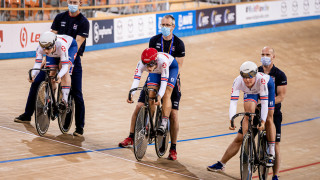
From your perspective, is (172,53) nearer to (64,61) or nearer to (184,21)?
(64,61)

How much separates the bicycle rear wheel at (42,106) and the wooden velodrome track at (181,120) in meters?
0.18

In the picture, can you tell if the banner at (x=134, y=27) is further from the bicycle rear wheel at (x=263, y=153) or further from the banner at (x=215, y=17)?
the bicycle rear wheel at (x=263, y=153)

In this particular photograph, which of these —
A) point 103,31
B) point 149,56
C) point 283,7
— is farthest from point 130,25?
point 149,56

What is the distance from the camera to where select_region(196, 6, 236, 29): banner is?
17656 millimetres

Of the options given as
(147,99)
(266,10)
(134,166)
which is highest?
(266,10)

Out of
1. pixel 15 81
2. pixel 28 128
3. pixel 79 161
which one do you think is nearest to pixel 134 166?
pixel 79 161

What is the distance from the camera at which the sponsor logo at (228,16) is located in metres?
18.5

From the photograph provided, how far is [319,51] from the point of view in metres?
16.3

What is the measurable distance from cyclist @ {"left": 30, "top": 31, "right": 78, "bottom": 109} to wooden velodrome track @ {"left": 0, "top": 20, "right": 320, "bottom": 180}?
2.35 ft

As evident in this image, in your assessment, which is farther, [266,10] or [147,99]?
[266,10]

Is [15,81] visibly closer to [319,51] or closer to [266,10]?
[319,51]

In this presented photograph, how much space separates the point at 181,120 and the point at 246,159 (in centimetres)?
331

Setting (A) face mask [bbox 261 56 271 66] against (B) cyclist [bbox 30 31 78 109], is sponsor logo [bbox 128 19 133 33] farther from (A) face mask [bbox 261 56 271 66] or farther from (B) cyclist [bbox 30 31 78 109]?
(A) face mask [bbox 261 56 271 66]

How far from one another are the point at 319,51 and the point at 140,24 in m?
5.03
